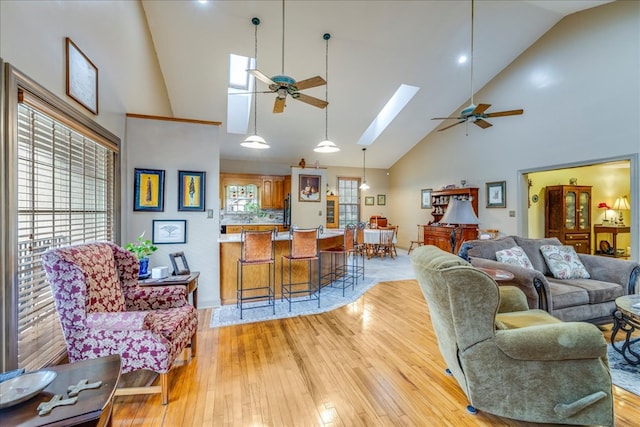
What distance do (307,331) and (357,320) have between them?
2.26ft

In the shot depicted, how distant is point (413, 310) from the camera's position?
373cm

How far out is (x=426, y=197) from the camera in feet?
26.6

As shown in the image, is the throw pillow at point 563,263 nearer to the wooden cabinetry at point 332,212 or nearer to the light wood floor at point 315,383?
the light wood floor at point 315,383

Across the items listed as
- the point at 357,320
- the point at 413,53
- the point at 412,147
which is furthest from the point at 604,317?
the point at 412,147

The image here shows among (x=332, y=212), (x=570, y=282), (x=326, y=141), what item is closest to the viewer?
(x=570, y=282)

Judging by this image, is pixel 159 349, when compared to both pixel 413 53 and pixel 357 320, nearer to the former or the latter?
pixel 357 320

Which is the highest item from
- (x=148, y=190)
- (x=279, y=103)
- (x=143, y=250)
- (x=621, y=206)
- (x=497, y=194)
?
(x=279, y=103)

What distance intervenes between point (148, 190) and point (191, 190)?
502mm

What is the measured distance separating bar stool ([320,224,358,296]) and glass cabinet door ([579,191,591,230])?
5452 millimetres

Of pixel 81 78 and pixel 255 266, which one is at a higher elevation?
pixel 81 78

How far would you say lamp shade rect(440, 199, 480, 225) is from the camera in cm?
316

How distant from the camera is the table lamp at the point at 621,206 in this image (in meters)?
6.31

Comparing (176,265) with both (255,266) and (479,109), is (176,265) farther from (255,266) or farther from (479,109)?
(479,109)

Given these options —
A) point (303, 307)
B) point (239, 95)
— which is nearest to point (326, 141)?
point (303, 307)
